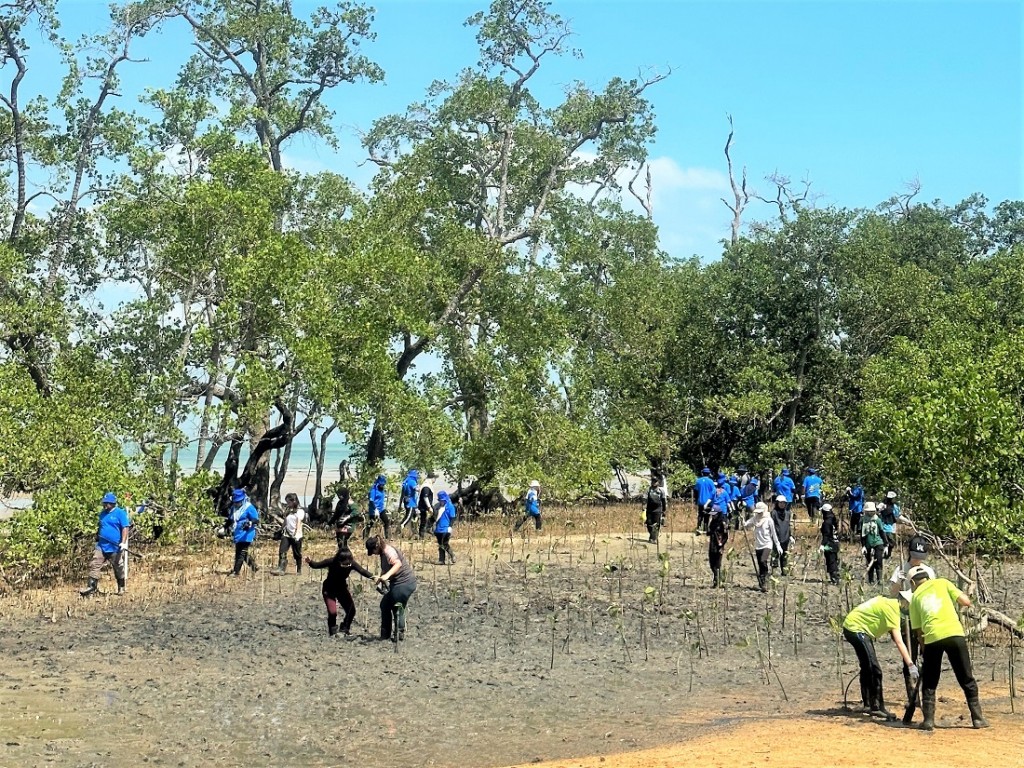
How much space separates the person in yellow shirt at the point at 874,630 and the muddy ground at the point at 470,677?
1.13 feet

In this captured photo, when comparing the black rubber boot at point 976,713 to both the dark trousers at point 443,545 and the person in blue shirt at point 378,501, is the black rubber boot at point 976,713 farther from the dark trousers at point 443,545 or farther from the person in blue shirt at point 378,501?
the person in blue shirt at point 378,501

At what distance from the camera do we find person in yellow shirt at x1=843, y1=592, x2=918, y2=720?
10539 millimetres

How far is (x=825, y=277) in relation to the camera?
36.4 metres

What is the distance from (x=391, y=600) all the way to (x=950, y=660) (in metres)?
7.03

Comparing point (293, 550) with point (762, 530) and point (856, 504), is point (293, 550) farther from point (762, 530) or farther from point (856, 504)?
point (856, 504)

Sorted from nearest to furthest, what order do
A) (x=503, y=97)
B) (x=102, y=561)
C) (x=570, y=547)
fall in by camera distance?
(x=102, y=561) → (x=570, y=547) → (x=503, y=97)

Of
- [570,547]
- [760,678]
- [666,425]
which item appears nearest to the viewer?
[760,678]

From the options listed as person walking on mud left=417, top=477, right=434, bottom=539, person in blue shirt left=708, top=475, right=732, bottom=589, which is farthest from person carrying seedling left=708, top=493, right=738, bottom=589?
person walking on mud left=417, top=477, right=434, bottom=539

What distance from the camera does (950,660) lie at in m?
10.0

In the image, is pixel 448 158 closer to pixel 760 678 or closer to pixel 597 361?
pixel 597 361

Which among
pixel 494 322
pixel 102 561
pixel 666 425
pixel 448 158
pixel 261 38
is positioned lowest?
pixel 102 561

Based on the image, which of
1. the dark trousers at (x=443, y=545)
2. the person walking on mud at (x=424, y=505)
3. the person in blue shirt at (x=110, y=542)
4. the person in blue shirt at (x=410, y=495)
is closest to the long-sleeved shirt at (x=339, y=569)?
the person in blue shirt at (x=110, y=542)

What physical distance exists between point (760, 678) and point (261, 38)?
85.1ft

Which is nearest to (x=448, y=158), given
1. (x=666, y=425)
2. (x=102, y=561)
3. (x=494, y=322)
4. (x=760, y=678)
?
(x=494, y=322)
